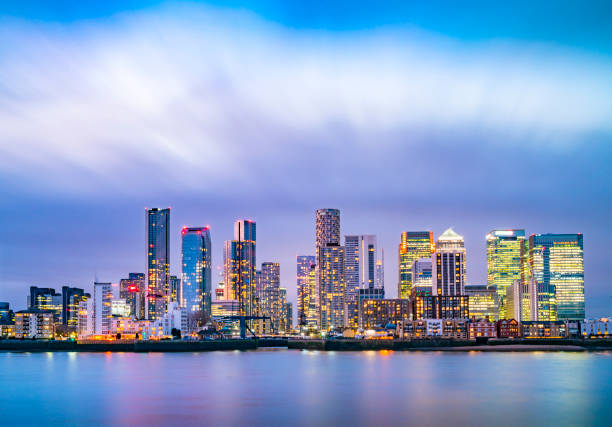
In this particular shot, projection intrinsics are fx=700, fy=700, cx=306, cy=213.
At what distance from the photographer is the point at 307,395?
78250mm

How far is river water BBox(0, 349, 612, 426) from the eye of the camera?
61.8 meters

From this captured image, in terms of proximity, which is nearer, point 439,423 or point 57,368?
point 439,423

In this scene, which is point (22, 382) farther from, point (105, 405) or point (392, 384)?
point (392, 384)

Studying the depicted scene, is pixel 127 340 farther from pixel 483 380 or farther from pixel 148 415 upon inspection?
pixel 148 415

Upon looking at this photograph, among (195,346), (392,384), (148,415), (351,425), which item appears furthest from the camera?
(195,346)

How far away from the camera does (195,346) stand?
197 metres

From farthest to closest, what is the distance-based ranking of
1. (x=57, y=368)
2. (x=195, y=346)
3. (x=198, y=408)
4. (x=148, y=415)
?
1. (x=195, y=346)
2. (x=57, y=368)
3. (x=198, y=408)
4. (x=148, y=415)

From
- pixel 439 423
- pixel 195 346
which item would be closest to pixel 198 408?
pixel 439 423

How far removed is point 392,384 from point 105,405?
120 ft

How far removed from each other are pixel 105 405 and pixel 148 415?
9935 millimetres

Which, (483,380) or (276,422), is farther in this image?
(483,380)

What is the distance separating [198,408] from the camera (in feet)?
222

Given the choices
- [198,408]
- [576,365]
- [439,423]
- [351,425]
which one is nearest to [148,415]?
[198,408]

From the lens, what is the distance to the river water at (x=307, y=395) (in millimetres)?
61750
